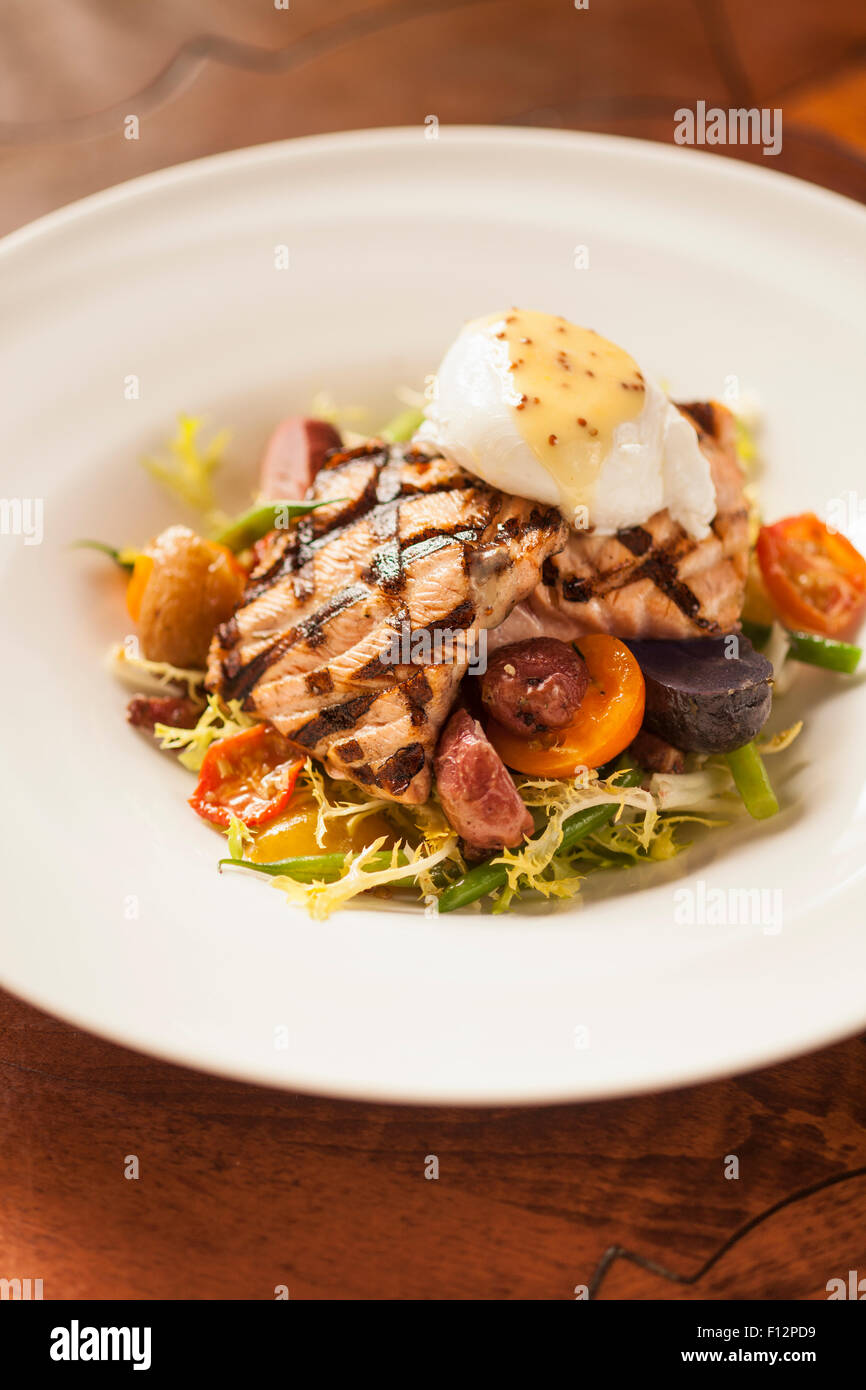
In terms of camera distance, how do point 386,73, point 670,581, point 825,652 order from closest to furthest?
point 670,581, point 825,652, point 386,73

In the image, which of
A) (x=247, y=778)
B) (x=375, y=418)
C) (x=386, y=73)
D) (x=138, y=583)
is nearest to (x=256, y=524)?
(x=138, y=583)

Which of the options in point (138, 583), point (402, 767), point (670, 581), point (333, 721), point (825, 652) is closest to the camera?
point (402, 767)

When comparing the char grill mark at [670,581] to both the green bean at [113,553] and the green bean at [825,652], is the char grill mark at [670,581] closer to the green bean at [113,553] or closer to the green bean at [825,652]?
the green bean at [825,652]

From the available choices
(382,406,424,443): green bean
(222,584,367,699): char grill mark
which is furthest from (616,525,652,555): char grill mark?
(382,406,424,443): green bean

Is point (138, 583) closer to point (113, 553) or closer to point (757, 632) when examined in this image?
point (113, 553)

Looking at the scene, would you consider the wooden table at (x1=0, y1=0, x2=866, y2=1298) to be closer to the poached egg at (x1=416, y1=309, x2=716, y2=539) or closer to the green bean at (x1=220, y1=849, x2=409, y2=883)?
the green bean at (x1=220, y1=849, x2=409, y2=883)

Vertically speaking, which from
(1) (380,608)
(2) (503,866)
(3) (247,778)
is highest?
(1) (380,608)
